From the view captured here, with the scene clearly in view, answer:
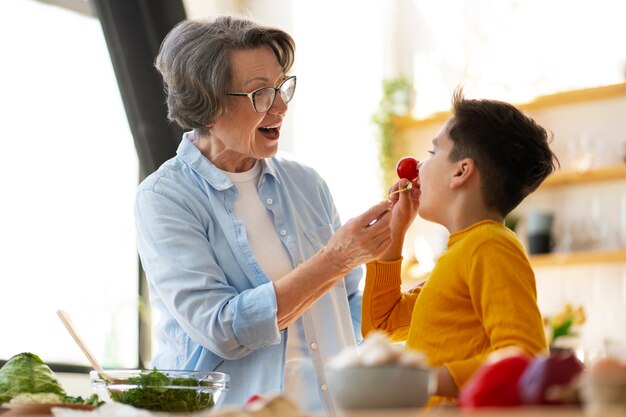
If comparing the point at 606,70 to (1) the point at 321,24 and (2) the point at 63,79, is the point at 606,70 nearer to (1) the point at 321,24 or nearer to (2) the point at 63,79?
(1) the point at 321,24

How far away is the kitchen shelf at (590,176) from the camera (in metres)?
4.90

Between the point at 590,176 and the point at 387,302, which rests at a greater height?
the point at 387,302

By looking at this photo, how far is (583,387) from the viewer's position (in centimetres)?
104

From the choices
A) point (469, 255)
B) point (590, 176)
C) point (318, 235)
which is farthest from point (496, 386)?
point (590, 176)

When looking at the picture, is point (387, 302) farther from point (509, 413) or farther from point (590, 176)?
point (590, 176)

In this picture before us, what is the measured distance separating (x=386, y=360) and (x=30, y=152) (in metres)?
2.84

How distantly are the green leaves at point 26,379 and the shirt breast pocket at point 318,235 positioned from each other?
786mm

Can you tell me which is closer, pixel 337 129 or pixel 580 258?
pixel 580 258

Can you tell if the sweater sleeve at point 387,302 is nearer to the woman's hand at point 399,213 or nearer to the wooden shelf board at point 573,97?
the woman's hand at point 399,213

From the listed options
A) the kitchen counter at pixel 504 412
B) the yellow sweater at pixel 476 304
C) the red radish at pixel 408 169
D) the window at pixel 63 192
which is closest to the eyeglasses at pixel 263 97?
the red radish at pixel 408 169

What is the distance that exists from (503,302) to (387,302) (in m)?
0.57

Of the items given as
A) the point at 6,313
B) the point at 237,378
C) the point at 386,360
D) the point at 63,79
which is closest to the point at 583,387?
the point at 386,360

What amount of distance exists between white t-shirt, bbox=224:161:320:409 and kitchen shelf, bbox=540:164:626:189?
299 cm

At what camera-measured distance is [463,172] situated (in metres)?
1.82
